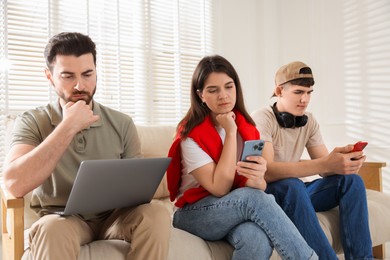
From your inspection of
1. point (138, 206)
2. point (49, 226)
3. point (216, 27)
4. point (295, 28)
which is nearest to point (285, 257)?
point (138, 206)

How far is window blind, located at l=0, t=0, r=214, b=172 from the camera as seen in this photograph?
2760mm

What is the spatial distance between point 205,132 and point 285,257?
588 millimetres

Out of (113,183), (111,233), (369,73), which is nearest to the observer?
(113,183)

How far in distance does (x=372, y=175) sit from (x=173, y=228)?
1.42 m

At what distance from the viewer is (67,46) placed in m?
1.64

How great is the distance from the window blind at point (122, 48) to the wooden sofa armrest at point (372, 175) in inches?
64.1

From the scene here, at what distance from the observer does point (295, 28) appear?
4.11 metres

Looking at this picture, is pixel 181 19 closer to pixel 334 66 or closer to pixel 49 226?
pixel 334 66

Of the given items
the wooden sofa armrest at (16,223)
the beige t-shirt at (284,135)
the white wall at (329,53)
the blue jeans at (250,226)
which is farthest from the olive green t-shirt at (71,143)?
the white wall at (329,53)

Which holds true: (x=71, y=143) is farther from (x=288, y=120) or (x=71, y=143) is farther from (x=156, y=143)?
(x=288, y=120)

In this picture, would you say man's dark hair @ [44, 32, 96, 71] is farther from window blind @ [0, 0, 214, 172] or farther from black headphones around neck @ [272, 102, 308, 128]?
window blind @ [0, 0, 214, 172]

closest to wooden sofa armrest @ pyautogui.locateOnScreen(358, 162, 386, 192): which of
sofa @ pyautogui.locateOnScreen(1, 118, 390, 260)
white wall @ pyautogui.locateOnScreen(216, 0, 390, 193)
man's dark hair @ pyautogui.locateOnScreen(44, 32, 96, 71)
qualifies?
sofa @ pyautogui.locateOnScreen(1, 118, 390, 260)

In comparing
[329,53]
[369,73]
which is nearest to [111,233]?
[369,73]

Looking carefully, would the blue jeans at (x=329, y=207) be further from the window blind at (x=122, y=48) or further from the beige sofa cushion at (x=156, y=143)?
the window blind at (x=122, y=48)
